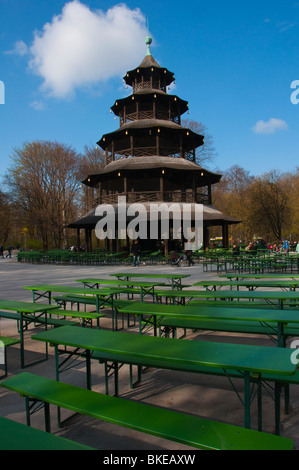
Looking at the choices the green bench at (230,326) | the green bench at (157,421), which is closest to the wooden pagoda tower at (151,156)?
the green bench at (230,326)

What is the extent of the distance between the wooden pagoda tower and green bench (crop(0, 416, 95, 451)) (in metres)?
24.1

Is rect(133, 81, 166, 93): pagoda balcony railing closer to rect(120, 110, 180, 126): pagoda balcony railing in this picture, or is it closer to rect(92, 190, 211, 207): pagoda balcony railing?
rect(120, 110, 180, 126): pagoda balcony railing

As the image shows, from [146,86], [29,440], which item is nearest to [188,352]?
[29,440]

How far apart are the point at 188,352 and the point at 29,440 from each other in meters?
1.42

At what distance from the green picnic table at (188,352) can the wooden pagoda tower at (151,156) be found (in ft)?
74.1

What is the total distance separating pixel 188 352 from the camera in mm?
2779

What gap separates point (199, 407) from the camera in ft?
11.4

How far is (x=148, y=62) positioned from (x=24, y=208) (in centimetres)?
2421

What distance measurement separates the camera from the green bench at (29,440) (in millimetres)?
1770

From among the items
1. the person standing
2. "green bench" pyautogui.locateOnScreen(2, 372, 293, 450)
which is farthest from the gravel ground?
the person standing

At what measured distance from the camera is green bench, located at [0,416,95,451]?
5.81ft

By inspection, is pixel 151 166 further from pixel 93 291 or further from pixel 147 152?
pixel 93 291

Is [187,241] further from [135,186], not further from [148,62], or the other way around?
[148,62]

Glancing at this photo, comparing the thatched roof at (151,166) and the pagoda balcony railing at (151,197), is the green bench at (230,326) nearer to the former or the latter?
the thatched roof at (151,166)
